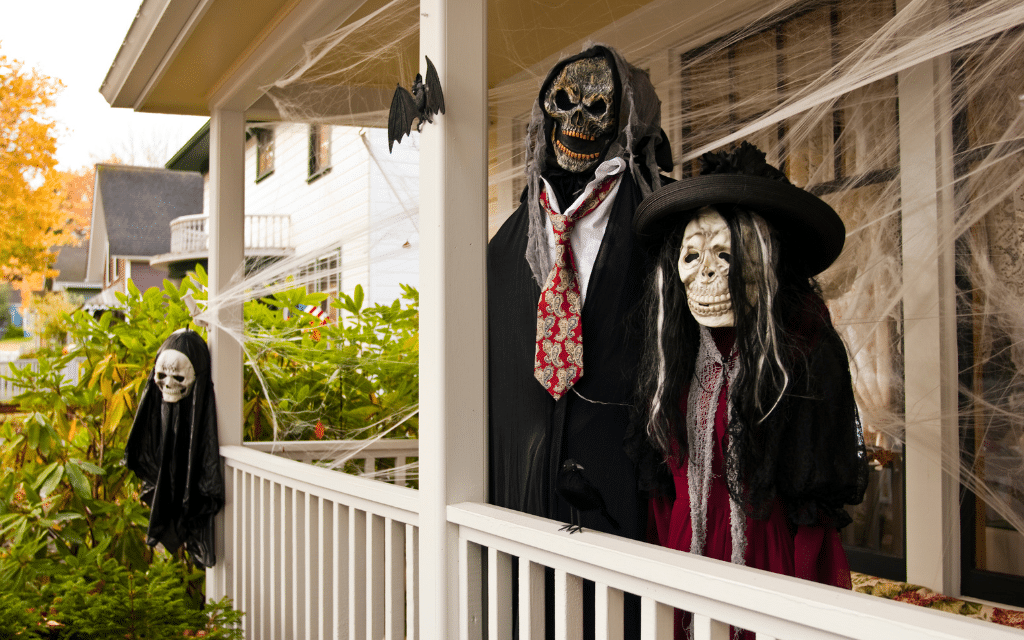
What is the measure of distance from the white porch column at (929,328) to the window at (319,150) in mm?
2026

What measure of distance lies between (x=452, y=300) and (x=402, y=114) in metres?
0.44

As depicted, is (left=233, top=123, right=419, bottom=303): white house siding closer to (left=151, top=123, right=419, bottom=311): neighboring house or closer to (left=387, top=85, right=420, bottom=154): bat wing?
(left=151, top=123, right=419, bottom=311): neighboring house

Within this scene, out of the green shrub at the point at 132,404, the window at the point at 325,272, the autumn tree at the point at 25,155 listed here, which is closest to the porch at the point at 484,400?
the window at the point at 325,272

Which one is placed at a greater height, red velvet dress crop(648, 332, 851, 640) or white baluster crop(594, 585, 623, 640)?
red velvet dress crop(648, 332, 851, 640)

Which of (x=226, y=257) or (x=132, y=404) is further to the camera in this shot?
(x=132, y=404)

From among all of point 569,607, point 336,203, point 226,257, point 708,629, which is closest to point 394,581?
point 569,607

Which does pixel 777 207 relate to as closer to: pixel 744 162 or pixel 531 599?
pixel 744 162

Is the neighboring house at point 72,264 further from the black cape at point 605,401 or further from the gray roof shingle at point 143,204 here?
the black cape at point 605,401

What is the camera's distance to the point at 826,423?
1.42m

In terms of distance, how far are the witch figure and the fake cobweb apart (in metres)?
0.23

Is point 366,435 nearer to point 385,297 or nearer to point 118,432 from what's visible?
point 385,297

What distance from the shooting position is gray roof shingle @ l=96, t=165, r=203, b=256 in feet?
92.5

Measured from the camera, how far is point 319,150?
3090 mm

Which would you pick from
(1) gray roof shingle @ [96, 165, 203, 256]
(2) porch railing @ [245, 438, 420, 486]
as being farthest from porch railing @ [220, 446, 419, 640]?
(1) gray roof shingle @ [96, 165, 203, 256]
